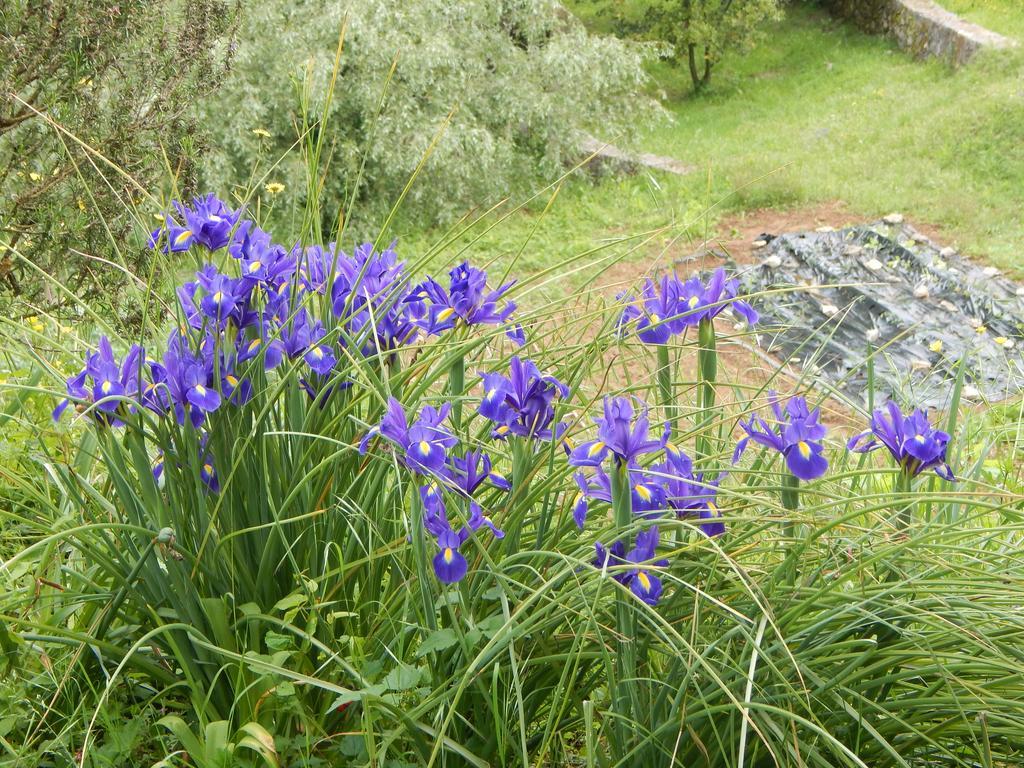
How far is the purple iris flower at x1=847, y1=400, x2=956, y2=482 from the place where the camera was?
1.41 metres

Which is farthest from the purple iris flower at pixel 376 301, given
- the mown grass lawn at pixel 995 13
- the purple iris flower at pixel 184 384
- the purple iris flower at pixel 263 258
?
the mown grass lawn at pixel 995 13

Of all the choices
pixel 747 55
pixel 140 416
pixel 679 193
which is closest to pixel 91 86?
pixel 140 416

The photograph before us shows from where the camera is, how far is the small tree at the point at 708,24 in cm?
1252

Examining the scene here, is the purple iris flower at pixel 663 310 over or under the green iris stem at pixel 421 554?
over

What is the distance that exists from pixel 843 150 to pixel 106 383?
30.3 feet

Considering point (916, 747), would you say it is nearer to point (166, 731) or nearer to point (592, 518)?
point (592, 518)

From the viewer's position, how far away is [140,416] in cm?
153

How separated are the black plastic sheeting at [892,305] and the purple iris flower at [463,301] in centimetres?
351

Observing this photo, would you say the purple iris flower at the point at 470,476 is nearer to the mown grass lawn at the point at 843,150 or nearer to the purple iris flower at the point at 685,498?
the purple iris flower at the point at 685,498

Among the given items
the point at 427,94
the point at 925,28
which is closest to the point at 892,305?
the point at 427,94

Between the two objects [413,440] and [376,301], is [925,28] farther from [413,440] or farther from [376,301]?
[413,440]

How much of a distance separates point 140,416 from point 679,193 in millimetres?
7423

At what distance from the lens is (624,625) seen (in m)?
1.32

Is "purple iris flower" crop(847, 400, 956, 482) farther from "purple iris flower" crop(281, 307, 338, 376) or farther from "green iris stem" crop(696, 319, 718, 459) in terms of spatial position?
"purple iris flower" crop(281, 307, 338, 376)
